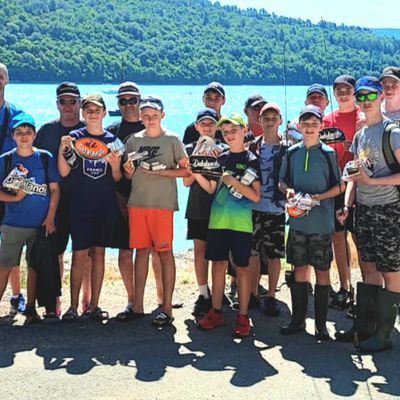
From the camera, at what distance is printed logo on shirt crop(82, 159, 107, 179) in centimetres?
611

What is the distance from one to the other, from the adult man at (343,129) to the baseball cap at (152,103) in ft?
6.17

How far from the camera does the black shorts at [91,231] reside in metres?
6.14

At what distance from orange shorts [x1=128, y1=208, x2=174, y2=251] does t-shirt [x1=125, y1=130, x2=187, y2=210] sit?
6 centimetres

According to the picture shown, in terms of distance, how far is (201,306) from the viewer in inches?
264

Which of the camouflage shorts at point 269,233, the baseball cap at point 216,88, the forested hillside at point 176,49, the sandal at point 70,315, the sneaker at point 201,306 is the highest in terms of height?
the forested hillside at point 176,49

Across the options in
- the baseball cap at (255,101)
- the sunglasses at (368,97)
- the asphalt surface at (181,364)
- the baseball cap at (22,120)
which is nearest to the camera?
the asphalt surface at (181,364)

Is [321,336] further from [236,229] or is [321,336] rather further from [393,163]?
[393,163]

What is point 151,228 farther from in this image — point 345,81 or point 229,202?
point 345,81

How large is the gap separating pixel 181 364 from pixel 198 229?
1819 millimetres

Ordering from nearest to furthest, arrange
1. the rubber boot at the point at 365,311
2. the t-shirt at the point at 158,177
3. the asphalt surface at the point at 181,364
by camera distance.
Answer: the asphalt surface at the point at 181,364, the rubber boot at the point at 365,311, the t-shirt at the point at 158,177

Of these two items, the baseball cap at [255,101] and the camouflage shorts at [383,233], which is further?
the baseball cap at [255,101]

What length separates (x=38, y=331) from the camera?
5938mm

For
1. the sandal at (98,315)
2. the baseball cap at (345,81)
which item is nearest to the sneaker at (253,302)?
the sandal at (98,315)

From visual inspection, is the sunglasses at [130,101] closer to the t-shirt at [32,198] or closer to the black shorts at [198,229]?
the t-shirt at [32,198]
